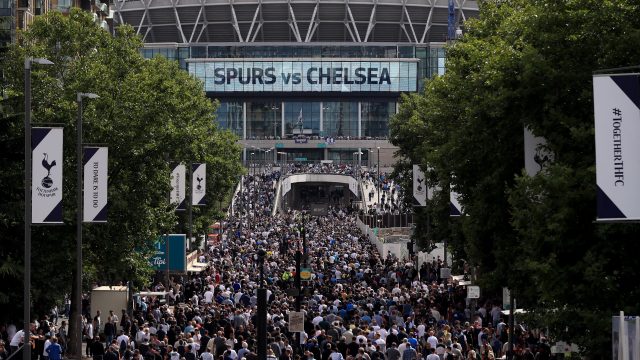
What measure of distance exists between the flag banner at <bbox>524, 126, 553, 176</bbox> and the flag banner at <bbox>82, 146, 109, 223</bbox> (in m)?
11.3

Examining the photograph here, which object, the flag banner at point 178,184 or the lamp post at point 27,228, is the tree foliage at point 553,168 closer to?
the lamp post at point 27,228

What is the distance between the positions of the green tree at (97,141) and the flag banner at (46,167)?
24.0ft

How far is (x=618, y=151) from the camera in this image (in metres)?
19.4

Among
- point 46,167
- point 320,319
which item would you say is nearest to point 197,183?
point 320,319

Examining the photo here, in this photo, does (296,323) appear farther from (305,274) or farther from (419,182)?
(419,182)

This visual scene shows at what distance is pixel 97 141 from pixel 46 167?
1553cm

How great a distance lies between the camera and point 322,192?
19038 cm

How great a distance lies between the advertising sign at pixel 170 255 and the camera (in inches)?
2200

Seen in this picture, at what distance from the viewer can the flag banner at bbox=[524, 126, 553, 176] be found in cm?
2973

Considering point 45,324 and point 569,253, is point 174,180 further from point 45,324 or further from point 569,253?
point 569,253

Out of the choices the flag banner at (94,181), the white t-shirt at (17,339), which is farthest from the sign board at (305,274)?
the white t-shirt at (17,339)

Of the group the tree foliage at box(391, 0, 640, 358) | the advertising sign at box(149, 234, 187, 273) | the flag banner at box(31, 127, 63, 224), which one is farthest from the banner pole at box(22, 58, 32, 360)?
the advertising sign at box(149, 234, 187, 273)

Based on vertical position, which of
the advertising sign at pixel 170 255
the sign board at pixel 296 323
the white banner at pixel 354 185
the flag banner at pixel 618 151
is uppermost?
the white banner at pixel 354 185

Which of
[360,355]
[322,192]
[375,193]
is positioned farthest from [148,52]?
[360,355]
